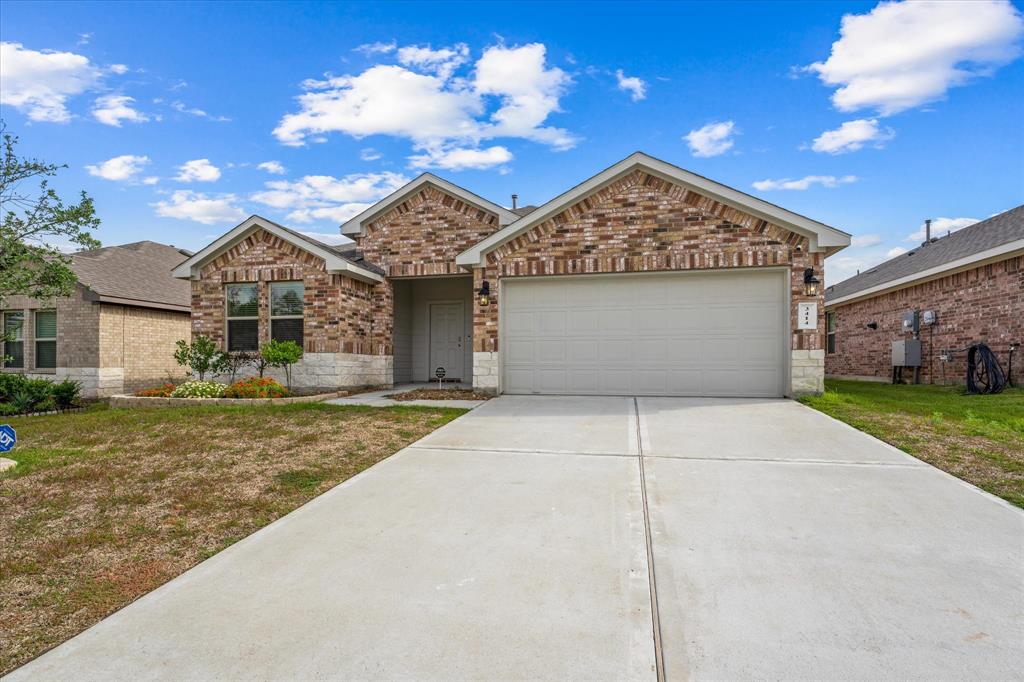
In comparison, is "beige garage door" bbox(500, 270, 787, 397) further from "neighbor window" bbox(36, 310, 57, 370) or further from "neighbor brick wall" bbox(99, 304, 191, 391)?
"neighbor window" bbox(36, 310, 57, 370)

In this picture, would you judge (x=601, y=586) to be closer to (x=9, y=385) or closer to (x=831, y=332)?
(x=9, y=385)

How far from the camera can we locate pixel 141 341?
1409 cm

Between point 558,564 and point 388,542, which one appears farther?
point 388,542

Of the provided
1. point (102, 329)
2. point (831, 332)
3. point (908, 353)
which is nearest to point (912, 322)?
point (908, 353)

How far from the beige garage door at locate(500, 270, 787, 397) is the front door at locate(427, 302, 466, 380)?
12.0ft

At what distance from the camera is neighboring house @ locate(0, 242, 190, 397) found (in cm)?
1299

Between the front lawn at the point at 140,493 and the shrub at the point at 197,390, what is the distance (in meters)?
2.29

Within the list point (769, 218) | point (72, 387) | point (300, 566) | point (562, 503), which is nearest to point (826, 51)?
point (769, 218)

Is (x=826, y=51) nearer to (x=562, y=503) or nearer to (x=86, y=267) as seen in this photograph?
(x=562, y=503)

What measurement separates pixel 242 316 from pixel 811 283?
12442mm

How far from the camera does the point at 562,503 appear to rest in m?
4.05

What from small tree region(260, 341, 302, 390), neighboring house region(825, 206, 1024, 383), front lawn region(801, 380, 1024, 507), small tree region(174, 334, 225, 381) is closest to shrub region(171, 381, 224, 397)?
small tree region(174, 334, 225, 381)

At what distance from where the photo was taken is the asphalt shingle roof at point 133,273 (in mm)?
13375

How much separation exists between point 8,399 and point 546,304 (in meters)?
12.3
